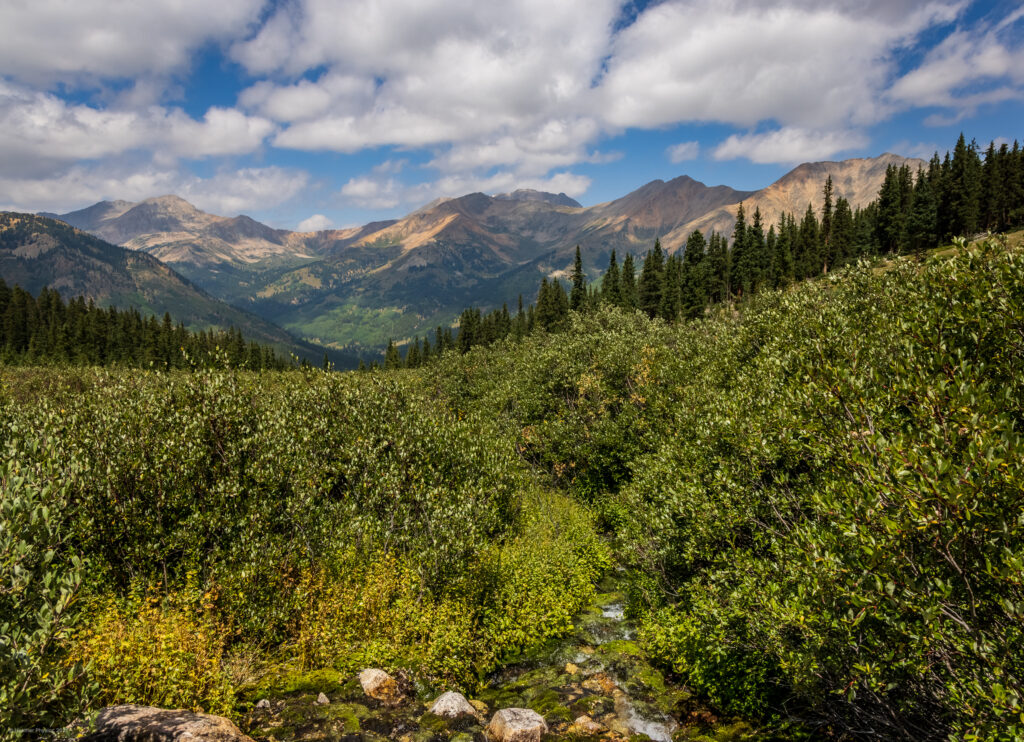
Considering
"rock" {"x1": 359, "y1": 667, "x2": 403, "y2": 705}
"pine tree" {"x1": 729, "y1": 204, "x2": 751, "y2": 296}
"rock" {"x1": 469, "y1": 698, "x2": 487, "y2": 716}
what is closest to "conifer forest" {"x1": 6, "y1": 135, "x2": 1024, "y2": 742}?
"rock" {"x1": 359, "y1": 667, "x2": 403, "y2": 705}

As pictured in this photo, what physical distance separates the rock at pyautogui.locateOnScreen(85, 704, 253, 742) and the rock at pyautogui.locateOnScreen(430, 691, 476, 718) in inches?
298

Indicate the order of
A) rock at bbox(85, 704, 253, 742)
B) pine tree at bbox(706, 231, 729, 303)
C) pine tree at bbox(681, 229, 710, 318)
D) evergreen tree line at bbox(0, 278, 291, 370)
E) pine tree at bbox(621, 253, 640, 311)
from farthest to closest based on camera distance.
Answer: evergreen tree line at bbox(0, 278, 291, 370) → pine tree at bbox(706, 231, 729, 303) → pine tree at bbox(621, 253, 640, 311) → pine tree at bbox(681, 229, 710, 318) → rock at bbox(85, 704, 253, 742)

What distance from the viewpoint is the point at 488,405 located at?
60.9 m

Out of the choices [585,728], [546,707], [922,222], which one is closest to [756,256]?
[922,222]

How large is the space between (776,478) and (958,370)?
8138 mm

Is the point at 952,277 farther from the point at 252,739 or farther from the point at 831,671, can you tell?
the point at 252,739

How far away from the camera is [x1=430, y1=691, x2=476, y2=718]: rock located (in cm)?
1911

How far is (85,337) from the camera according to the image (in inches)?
6403

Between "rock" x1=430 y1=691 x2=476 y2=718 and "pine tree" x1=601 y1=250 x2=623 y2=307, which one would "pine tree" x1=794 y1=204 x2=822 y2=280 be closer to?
"pine tree" x1=601 y1=250 x2=623 y2=307

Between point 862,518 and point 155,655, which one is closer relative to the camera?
point 862,518

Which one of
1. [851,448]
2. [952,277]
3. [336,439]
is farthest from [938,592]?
[336,439]

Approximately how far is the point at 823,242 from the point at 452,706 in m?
177

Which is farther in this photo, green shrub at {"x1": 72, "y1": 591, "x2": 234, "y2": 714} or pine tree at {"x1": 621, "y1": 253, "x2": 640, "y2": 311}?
pine tree at {"x1": 621, "y1": 253, "x2": 640, "y2": 311}

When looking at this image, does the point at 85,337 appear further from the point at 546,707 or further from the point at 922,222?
the point at 922,222
